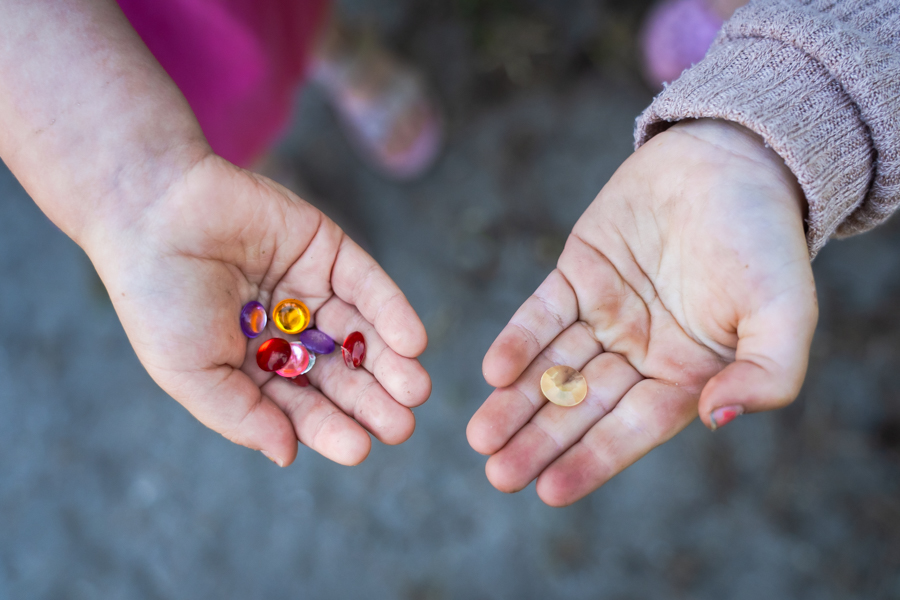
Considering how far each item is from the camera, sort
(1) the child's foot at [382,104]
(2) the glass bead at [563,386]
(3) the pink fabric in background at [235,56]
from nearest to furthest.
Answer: (2) the glass bead at [563,386], (3) the pink fabric in background at [235,56], (1) the child's foot at [382,104]

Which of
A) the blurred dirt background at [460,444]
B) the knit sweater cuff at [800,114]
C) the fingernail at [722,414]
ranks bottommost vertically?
the blurred dirt background at [460,444]

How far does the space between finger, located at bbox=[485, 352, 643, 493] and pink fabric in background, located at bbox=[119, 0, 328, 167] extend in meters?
1.52

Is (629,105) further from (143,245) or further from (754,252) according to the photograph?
(143,245)

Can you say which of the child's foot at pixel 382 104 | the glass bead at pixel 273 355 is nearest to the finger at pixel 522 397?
the glass bead at pixel 273 355

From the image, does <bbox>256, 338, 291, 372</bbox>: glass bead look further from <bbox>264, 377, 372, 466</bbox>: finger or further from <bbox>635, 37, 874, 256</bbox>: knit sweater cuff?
<bbox>635, 37, 874, 256</bbox>: knit sweater cuff

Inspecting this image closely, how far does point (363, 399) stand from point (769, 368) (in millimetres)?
978

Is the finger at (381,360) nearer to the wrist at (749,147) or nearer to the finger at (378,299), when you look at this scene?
the finger at (378,299)

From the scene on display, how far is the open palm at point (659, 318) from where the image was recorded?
1.28 m

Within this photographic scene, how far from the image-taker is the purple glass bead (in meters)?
1.71

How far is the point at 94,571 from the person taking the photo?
274cm

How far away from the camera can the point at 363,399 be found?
63.4 inches

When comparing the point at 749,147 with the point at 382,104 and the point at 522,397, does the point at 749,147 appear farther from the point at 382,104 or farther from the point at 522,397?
the point at 382,104

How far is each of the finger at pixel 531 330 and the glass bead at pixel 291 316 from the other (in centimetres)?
56

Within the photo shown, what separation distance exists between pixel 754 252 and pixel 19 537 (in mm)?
3321
